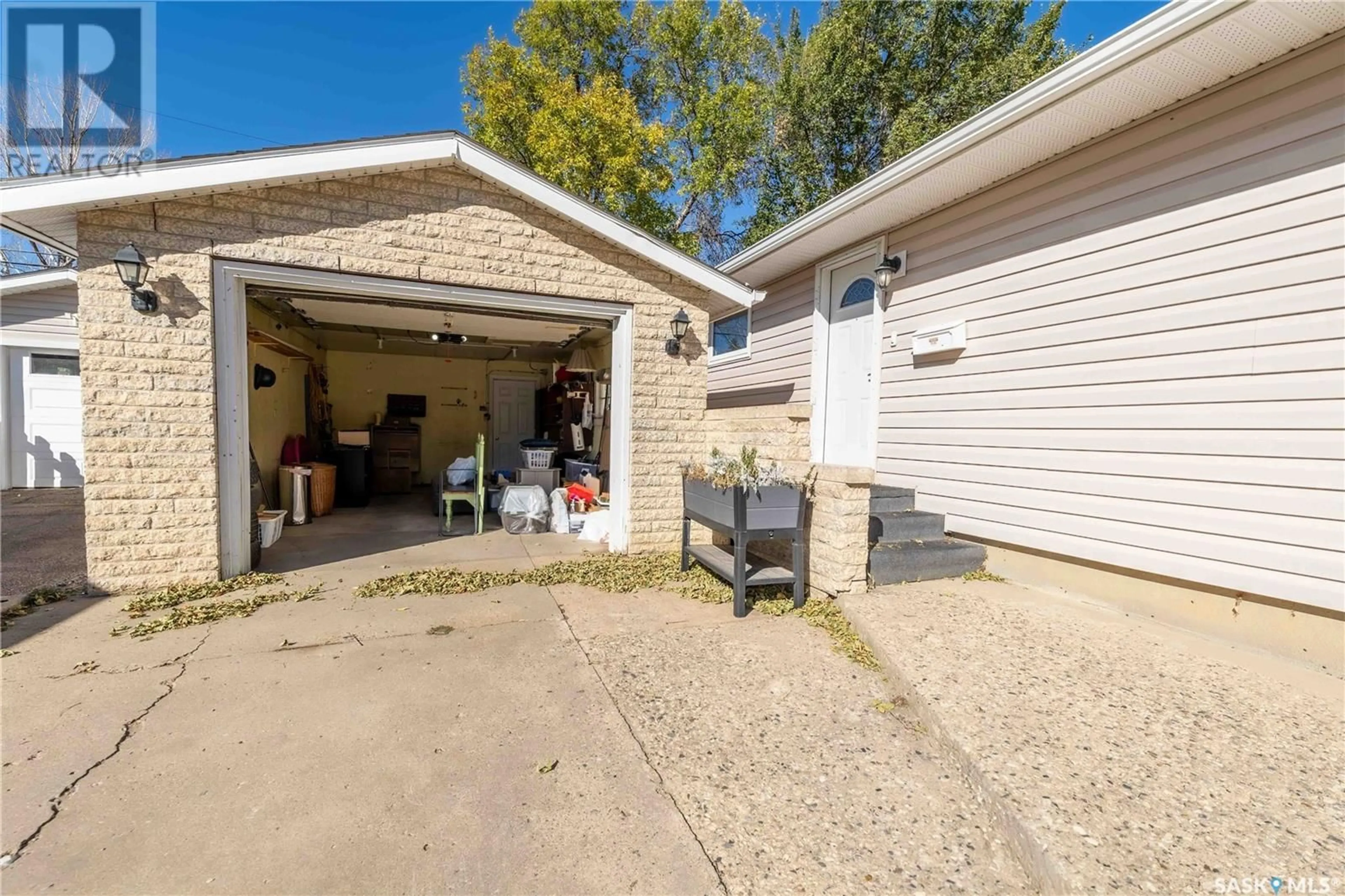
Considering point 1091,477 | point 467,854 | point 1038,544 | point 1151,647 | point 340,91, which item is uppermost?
point 340,91

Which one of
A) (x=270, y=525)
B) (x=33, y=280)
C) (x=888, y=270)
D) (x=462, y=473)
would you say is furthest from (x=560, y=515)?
(x=33, y=280)

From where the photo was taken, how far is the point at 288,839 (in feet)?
5.72

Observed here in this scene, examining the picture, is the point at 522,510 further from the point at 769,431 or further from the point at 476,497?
the point at 769,431

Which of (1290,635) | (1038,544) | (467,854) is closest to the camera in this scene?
(467,854)

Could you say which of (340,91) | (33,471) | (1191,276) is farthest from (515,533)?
(340,91)

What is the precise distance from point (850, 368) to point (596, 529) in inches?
136

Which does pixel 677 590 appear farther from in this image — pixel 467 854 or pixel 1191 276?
pixel 1191 276

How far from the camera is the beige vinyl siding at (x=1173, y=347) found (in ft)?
9.07

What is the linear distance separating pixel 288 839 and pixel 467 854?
61 cm

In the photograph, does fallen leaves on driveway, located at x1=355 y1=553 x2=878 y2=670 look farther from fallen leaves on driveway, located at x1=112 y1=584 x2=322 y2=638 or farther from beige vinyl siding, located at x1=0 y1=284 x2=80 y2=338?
beige vinyl siding, located at x1=0 y1=284 x2=80 y2=338

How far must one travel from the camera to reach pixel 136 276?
3.81 m

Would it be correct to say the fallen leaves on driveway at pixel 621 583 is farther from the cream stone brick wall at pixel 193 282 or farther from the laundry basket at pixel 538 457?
the laundry basket at pixel 538 457

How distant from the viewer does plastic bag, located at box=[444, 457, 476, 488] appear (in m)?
7.14

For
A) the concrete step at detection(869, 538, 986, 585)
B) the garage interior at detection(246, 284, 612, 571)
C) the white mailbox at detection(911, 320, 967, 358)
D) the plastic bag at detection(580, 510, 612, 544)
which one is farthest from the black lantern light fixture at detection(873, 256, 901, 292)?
the plastic bag at detection(580, 510, 612, 544)
